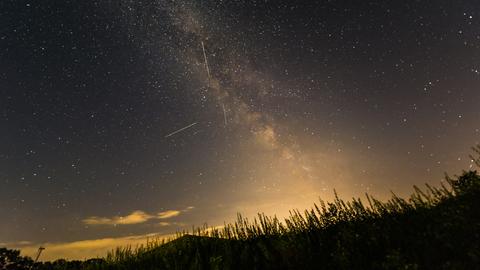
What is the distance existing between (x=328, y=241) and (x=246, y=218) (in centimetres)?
589

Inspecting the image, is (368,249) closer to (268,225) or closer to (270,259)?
(270,259)

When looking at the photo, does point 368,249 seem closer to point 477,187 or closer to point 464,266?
point 464,266

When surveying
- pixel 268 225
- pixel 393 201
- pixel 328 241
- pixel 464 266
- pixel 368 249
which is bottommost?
pixel 464 266

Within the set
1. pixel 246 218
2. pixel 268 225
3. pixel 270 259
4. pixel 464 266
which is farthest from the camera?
pixel 246 218

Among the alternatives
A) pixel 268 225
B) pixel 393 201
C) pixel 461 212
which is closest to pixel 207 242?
pixel 268 225

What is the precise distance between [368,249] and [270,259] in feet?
9.69

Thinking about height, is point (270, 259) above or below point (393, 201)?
below

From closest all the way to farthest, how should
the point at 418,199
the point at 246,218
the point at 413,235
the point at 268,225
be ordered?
the point at 413,235 → the point at 418,199 → the point at 268,225 → the point at 246,218

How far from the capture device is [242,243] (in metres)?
14.2

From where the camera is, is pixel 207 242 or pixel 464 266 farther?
pixel 207 242

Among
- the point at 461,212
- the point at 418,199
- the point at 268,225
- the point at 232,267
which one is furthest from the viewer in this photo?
the point at 268,225

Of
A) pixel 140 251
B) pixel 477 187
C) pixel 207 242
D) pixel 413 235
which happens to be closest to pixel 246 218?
pixel 207 242

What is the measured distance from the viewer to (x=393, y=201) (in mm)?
9648

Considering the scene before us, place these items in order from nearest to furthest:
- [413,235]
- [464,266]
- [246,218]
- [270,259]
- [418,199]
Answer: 1. [464,266]
2. [413,235]
3. [418,199]
4. [270,259]
5. [246,218]
